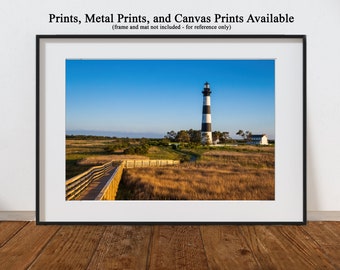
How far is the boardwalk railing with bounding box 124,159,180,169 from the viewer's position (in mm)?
2398

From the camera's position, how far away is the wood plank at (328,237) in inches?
74.9

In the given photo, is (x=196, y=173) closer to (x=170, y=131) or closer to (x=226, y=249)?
(x=170, y=131)

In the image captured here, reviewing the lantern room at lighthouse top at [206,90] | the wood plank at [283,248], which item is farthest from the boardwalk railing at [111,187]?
the wood plank at [283,248]

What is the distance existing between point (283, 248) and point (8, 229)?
1.37 meters

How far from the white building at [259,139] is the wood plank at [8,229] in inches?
51.1

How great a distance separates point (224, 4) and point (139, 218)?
4.04ft

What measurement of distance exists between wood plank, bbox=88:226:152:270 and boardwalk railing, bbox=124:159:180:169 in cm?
33

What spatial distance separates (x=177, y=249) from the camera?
6.48ft

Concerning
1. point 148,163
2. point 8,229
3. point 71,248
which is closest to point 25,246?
point 71,248

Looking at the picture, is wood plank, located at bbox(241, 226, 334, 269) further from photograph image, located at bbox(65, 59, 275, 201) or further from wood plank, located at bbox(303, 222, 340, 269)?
photograph image, located at bbox(65, 59, 275, 201)

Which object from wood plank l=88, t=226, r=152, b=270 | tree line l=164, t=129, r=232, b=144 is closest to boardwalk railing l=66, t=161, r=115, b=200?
wood plank l=88, t=226, r=152, b=270

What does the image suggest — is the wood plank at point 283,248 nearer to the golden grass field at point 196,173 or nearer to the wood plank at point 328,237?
the wood plank at point 328,237

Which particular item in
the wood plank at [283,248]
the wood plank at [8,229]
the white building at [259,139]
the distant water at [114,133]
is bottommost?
the wood plank at [283,248]

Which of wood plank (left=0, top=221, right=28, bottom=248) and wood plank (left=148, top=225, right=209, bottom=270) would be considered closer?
wood plank (left=148, top=225, right=209, bottom=270)
